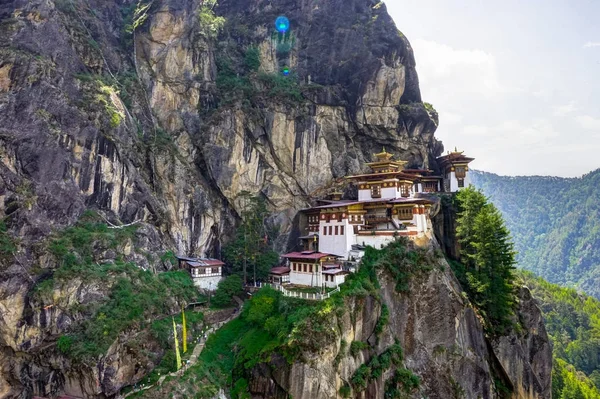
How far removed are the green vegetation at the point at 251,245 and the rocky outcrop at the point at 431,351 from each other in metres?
14.1

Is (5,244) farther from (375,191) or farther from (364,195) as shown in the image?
(375,191)

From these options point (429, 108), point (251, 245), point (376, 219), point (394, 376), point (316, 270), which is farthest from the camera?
point (429, 108)

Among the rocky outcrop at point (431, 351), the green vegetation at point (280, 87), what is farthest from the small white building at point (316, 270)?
the green vegetation at point (280, 87)

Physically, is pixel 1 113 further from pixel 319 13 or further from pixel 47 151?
pixel 319 13

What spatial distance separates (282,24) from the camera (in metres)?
58.2

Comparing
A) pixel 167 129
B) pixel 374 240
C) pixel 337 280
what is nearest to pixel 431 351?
pixel 337 280

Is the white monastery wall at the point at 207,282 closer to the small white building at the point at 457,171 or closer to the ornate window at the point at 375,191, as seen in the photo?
the ornate window at the point at 375,191

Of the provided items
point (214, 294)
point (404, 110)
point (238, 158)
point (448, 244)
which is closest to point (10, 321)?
point (214, 294)

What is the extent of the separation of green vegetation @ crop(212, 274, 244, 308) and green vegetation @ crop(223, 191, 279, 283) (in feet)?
5.30

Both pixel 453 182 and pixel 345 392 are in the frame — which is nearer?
pixel 345 392

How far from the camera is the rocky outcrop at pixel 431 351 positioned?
1038 inches

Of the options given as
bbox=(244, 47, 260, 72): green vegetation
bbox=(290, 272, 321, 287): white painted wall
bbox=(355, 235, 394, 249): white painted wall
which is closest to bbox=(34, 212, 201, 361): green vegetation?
bbox=(290, 272, 321, 287): white painted wall

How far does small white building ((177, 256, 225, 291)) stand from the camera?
129 ft

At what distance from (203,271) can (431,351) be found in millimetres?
22680
